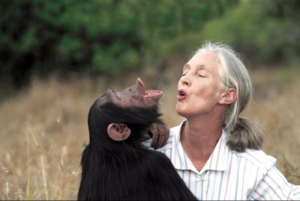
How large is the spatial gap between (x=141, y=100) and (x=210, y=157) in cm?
57

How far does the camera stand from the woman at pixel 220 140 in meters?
2.69

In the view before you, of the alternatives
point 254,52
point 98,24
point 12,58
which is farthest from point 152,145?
point 254,52

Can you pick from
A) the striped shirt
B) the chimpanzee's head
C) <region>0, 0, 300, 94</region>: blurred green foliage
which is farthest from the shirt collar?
<region>0, 0, 300, 94</region>: blurred green foliage

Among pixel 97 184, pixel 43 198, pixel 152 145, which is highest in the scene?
pixel 152 145

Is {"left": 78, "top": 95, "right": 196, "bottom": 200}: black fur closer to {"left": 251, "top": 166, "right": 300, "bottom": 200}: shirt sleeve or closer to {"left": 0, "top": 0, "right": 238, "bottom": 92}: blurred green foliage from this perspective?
{"left": 251, "top": 166, "right": 300, "bottom": 200}: shirt sleeve

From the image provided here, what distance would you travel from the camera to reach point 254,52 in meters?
21.9

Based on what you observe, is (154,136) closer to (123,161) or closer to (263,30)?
(123,161)

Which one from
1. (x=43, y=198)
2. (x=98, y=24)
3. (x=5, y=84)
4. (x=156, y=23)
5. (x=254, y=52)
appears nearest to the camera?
(x=43, y=198)

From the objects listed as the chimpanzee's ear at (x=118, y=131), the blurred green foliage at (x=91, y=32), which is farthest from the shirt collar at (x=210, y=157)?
the blurred green foliage at (x=91, y=32)

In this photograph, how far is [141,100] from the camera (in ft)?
9.78

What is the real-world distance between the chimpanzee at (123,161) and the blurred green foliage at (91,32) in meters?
9.65

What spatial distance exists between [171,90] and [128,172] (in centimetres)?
838

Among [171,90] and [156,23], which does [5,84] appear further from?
[171,90]

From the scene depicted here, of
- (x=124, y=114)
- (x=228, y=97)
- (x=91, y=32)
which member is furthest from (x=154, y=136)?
(x=91, y=32)
